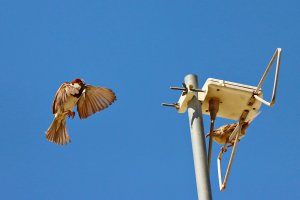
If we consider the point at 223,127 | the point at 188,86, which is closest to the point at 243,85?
the point at 188,86

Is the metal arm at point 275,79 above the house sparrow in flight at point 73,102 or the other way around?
the other way around

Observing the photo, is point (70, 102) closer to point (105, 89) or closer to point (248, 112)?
point (105, 89)

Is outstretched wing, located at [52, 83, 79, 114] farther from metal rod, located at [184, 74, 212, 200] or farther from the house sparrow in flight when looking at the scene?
metal rod, located at [184, 74, 212, 200]

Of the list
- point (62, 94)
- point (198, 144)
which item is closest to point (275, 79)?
point (198, 144)

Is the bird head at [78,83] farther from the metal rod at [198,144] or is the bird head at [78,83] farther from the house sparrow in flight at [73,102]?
the metal rod at [198,144]

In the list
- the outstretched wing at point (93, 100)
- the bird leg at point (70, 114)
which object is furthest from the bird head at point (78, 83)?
the bird leg at point (70, 114)

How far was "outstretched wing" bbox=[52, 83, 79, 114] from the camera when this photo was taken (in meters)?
9.09

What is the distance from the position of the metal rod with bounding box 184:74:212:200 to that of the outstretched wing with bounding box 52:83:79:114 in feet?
15.4

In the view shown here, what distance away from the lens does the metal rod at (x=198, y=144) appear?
399cm

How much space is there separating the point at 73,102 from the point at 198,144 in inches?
209

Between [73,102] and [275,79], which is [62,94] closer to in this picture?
[73,102]

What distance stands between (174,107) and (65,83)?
4.77 meters

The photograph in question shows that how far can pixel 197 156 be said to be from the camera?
4.21m

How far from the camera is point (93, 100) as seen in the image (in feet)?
31.1
